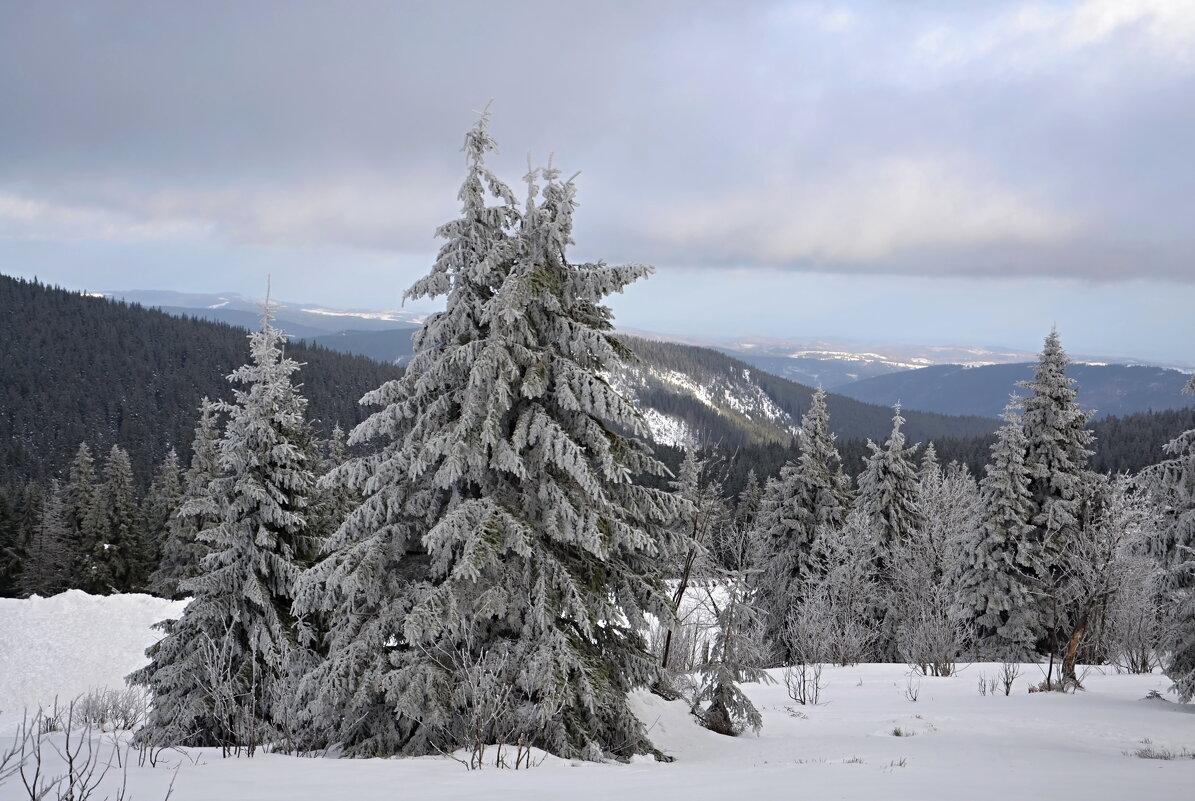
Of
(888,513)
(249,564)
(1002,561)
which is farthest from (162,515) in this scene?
(1002,561)

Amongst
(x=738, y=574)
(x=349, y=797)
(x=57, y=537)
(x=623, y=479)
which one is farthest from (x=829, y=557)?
(x=57, y=537)

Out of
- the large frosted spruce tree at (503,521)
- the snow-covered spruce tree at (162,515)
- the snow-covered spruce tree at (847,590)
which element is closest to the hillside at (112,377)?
the snow-covered spruce tree at (162,515)

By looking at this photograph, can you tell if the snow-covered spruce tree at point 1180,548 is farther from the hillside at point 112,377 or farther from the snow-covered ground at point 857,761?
the hillside at point 112,377

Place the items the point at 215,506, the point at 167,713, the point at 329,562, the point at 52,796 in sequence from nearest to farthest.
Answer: the point at 52,796 → the point at 329,562 → the point at 167,713 → the point at 215,506

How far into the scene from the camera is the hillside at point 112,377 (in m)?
117

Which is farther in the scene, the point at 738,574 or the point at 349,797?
the point at 738,574

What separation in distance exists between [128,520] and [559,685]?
45.7 metres

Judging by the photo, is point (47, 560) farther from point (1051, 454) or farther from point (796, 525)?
point (1051, 454)

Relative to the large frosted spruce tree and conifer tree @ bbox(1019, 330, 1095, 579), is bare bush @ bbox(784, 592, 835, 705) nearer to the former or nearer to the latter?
conifer tree @ bbox(1019, 330, 1095, 579)

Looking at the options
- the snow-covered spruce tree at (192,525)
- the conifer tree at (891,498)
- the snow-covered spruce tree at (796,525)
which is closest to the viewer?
the conifer tree at (891,498)

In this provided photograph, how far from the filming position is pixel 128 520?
44.1 metres

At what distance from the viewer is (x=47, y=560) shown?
46438mm

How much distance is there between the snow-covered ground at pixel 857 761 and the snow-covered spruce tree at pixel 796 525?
8941 millimetres

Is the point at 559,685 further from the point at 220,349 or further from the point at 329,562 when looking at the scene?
the point at 220,349
